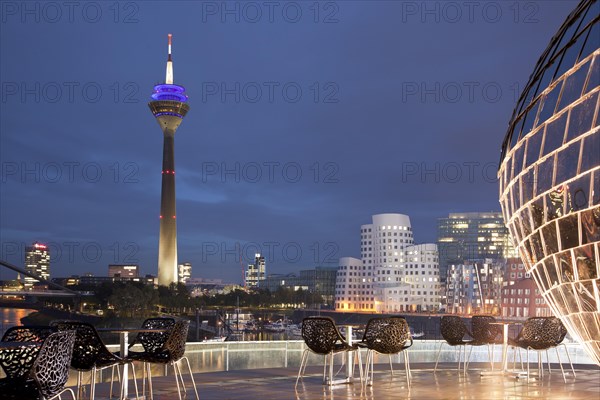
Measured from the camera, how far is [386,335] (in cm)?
826

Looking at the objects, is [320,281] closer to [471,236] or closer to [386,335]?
[471,236]

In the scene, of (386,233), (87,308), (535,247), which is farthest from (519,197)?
(386,233)

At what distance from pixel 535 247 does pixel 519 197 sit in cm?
40

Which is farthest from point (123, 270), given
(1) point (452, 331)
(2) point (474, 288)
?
(1) point (452, 331)

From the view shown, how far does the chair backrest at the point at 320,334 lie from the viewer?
26.3 feet

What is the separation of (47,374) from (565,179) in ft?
11.0

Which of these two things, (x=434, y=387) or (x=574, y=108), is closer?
(x=574, y=108)

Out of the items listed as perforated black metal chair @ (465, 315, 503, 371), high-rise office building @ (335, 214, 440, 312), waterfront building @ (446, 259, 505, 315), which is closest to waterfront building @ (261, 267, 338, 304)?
high-rise office building @ (335, 214, 440, 312)

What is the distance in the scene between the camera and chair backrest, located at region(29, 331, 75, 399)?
4.35 meters

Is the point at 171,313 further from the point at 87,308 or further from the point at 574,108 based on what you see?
the point at 574,108

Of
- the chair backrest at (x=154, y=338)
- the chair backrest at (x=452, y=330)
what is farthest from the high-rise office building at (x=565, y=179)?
the chair backrest at (x=452, y=330)

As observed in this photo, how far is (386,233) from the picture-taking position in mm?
106875

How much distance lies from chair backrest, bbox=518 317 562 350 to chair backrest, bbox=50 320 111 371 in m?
5.73

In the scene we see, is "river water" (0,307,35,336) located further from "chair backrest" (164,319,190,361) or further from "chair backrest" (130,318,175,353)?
"chair backrest" (164,319,190,361)
